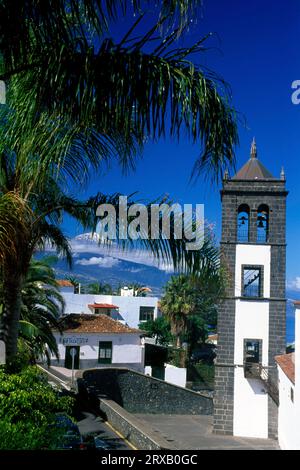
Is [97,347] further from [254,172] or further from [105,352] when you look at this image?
[254,172]

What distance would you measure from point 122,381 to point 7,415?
845 inches

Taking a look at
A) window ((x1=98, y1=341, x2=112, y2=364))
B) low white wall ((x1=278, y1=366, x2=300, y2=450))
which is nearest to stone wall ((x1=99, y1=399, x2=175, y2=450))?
low white wall ((x1=278, y1=366, x2=300, y2=450))

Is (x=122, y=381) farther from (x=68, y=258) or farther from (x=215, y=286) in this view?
(x=215, y=286)

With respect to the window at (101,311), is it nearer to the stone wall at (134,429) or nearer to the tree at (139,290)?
the tree at (139,290)

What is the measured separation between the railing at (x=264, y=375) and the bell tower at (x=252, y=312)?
4 cm

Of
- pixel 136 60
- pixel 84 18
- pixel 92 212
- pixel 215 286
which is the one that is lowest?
pixel 215 286

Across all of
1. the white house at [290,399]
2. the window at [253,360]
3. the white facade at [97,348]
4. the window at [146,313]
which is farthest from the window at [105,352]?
the window at [146,313]

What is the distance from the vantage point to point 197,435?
22.0 metres

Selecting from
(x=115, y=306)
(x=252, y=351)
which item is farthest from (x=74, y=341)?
(x=252, y=351)

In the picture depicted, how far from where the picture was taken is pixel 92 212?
7355 millimetres

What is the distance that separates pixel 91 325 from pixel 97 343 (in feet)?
4.11

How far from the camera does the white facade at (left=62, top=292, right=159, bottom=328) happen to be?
44.7 meters

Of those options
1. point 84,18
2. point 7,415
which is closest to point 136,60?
point 84,18

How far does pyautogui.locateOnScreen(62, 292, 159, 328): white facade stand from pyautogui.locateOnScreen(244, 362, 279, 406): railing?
2435cm
